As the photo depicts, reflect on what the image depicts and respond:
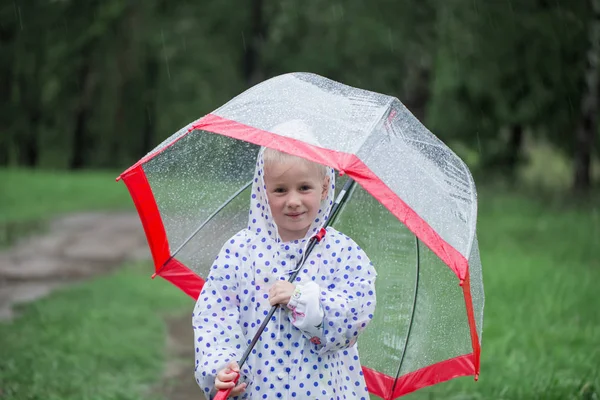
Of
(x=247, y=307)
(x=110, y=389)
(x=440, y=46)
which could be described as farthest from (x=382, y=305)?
(x=440, y=46)

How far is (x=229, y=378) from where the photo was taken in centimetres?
262

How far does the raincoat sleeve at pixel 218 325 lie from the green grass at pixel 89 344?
6.87 feet

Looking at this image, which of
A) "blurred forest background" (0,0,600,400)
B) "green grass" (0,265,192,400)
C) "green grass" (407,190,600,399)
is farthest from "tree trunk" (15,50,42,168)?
"green grass" (0,265,192,400)

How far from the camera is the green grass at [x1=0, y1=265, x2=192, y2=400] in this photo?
482cm

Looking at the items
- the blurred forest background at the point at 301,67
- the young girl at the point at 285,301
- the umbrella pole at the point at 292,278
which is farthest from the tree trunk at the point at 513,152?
the young girl at the point at 285,301

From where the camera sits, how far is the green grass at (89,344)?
15.8 ft

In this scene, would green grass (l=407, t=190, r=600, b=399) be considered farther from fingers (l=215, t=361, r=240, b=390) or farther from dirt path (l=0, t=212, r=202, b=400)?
fingers (l=215, t=361, r=240, b=390)

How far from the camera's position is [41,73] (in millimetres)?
26953

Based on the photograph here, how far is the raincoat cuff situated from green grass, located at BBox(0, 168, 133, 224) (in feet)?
34.0

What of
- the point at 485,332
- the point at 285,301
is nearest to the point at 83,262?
the point at 485,332

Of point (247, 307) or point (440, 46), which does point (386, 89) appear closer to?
point (440, 46)

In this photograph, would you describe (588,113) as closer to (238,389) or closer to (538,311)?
(538,311)

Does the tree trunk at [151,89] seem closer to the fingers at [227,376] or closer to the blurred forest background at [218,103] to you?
the blurred forest background at [218,103]

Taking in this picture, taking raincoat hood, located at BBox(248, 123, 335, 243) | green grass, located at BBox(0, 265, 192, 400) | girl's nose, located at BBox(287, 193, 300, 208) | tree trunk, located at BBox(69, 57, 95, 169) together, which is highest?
girl's nose, located at BBox(287, 193, 300, 208)
